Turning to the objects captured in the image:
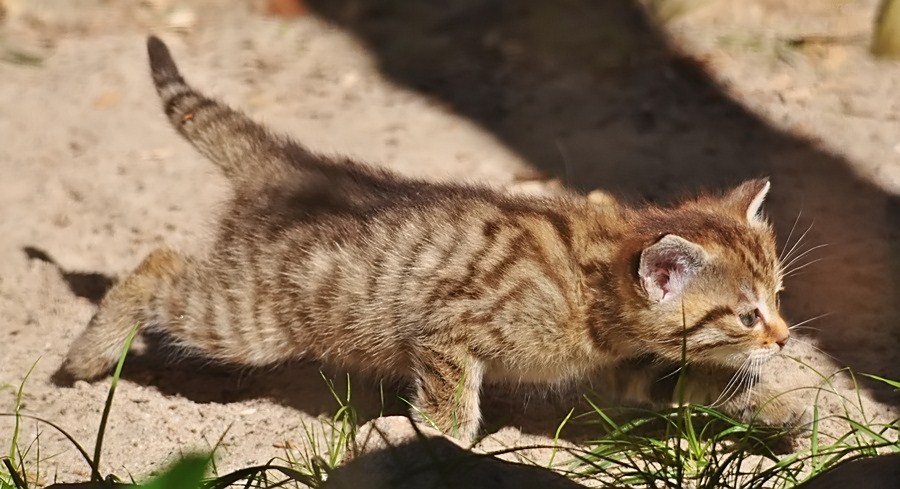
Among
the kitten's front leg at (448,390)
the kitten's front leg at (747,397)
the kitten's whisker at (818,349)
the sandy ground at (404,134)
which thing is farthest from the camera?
the sandy ground at (404,134)

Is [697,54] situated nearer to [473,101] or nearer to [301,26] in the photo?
[473,101]

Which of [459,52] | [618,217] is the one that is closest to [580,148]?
[459,52]

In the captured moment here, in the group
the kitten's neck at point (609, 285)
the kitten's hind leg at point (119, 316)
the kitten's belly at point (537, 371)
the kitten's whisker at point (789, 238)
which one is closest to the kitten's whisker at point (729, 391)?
the kitten's neck at point (609, 285)

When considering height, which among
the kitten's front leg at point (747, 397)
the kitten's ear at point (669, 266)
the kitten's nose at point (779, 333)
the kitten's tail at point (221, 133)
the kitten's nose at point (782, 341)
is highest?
the kitten's tail at point (221, 133)

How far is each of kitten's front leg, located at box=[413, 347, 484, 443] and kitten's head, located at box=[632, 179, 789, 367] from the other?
25.6 inches

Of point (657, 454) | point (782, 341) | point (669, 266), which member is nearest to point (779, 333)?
point (782, 341)

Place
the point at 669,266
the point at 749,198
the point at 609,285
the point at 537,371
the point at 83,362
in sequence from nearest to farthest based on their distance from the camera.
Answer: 1. the point at 669,266
2. the point at 609,285
3. the point at 537,371
4. the point at 749,198
5. the point at 83,362

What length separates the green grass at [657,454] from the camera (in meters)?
3.37

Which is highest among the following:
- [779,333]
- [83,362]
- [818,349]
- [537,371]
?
[779,333]

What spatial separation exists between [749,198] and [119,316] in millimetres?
2545

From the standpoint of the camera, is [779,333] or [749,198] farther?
[749,198]

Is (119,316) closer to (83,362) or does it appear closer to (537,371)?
(83,362)

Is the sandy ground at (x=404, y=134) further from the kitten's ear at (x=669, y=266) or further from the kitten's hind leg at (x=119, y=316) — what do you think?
the kitten's ear at (x=669, y=266)

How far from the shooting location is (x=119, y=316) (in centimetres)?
473
